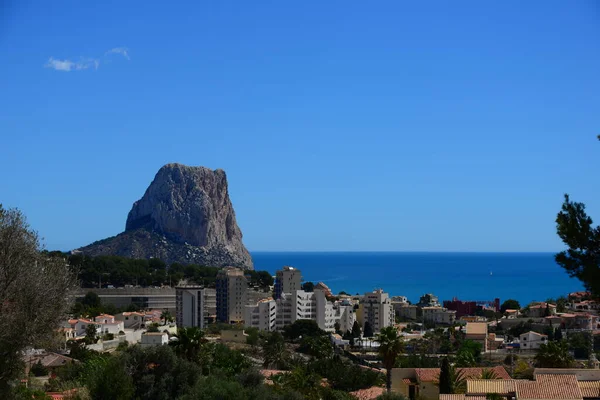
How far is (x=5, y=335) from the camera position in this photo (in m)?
16.5

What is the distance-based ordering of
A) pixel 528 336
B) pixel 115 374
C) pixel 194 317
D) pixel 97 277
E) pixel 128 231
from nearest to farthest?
pixel 115 374 < pixel 528 336 < pixel 194 317 < pixel 97 277 < pixel 128 231

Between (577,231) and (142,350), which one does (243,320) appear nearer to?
(142,350)

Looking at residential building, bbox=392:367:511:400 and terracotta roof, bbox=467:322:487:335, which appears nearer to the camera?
residential building, bbox=392:367:511:400

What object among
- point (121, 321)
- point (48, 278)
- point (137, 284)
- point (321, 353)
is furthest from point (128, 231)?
point (48, 278)

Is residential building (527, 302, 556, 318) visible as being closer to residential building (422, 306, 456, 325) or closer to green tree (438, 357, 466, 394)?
residential building (422, 306, 456, 325)

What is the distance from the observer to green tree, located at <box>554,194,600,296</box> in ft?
42.2

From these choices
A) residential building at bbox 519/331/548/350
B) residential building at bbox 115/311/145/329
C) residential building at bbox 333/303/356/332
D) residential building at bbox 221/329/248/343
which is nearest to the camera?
residential building at bbox 221/329/248/343

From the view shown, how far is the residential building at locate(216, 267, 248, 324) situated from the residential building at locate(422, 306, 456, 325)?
21.7 meters

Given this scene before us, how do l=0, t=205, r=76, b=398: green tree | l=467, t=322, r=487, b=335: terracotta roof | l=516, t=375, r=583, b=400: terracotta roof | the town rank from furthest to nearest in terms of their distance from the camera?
l=467, t=322, r=487, b=335: terracotta roof
the town
l=516, t=375, r=583, b=400: terracotta roof
l=0, t=205, r=76, b=398: green tree

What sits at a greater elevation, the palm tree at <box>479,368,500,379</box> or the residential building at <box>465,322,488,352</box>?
the palm tree at <box>479,368,500,379</box>

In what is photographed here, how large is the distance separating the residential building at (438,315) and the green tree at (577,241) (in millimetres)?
83918

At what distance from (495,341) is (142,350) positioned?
155 ft

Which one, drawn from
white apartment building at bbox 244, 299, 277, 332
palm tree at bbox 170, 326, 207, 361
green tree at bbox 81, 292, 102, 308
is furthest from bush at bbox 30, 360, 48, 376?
green tree at bbox 81, 292, 102, 308

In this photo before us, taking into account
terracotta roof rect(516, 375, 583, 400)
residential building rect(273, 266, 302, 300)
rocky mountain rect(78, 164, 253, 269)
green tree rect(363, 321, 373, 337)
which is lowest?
green tree rect(363, 321, 373, 337)
